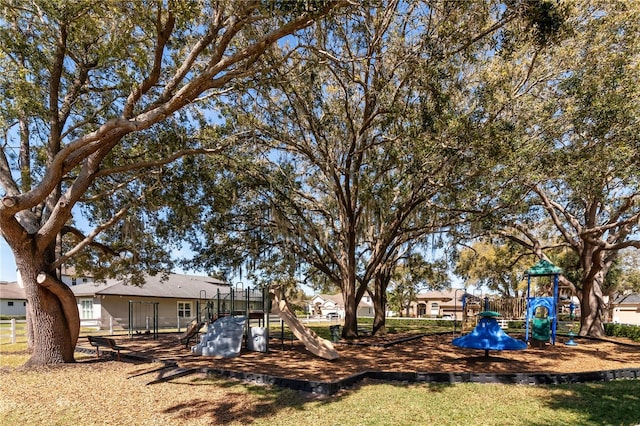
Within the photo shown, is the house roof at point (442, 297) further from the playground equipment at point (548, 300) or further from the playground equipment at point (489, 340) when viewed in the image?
the playground equipment at point (489, 340)

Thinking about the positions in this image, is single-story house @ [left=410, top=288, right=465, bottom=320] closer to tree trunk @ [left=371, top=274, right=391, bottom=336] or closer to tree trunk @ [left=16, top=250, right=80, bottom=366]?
tree trunk @ [left=371, top=274, right=391, bottom=336]

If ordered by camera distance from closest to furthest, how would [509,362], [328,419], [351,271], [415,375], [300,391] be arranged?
[328,419] < [300,391] < [415,375] < [509,362] < [351,271]

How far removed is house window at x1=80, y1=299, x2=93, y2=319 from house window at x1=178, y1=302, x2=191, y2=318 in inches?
235

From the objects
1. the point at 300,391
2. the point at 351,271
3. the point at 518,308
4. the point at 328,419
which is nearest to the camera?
the point at 328,419

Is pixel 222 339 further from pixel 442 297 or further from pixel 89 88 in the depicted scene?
pixel 442 297

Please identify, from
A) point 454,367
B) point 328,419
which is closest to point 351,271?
point 454,367

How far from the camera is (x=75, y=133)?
1239cm

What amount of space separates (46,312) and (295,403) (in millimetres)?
6777

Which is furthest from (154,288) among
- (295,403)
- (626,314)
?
(626,314)

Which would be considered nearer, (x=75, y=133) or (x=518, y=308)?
(x=75, y=133)

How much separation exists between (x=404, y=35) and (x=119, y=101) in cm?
824

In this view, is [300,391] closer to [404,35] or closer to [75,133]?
[404,35]

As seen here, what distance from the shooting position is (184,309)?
96.8 ft

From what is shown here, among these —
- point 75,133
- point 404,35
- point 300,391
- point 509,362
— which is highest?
point 404,35
